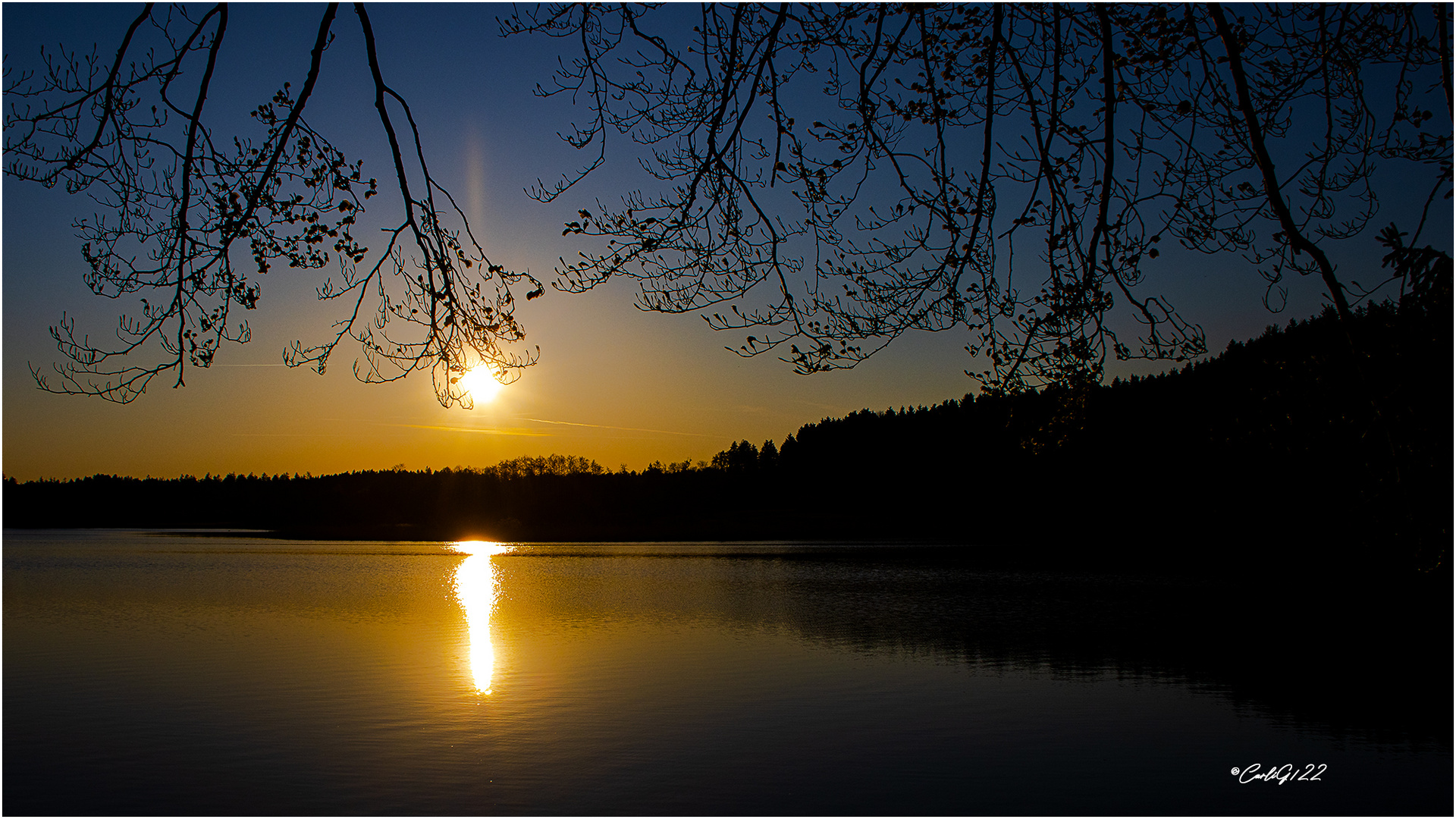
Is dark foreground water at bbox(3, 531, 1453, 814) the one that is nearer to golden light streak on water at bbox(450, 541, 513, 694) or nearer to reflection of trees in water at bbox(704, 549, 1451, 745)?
reflection of trees in water at bbox(704, 549, 1451, 745)

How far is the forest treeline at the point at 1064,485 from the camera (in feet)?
20.4

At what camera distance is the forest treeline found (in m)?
6.23

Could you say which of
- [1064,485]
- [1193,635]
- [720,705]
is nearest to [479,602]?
[720,705]

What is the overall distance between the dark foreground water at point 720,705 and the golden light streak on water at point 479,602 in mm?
252

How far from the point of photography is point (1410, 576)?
34.9m

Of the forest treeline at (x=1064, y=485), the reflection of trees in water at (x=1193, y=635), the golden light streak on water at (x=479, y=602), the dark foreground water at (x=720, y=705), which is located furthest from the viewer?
the golden light streak on water at (x=479, y=602)

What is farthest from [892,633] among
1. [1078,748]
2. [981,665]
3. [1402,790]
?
[1402,790]

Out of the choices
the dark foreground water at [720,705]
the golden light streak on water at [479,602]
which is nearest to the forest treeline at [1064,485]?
the dark foreground water at [720,705]

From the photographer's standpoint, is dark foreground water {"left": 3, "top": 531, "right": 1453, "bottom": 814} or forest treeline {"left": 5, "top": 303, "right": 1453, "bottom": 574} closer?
forest treeline {"left": 5, "top": 303, "right": 1453, "bottom": 574}

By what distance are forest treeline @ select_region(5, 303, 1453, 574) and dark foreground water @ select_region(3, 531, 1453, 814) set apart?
3669mm

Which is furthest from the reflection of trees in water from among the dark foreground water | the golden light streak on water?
the golden light streak on water

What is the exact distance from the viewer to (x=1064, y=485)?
101m

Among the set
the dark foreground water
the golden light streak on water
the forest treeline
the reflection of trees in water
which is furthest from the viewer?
the golden light streak on water

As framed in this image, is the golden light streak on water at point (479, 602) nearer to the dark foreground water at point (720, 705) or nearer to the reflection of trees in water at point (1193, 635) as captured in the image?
the dark foreground water at point (720, 705)
